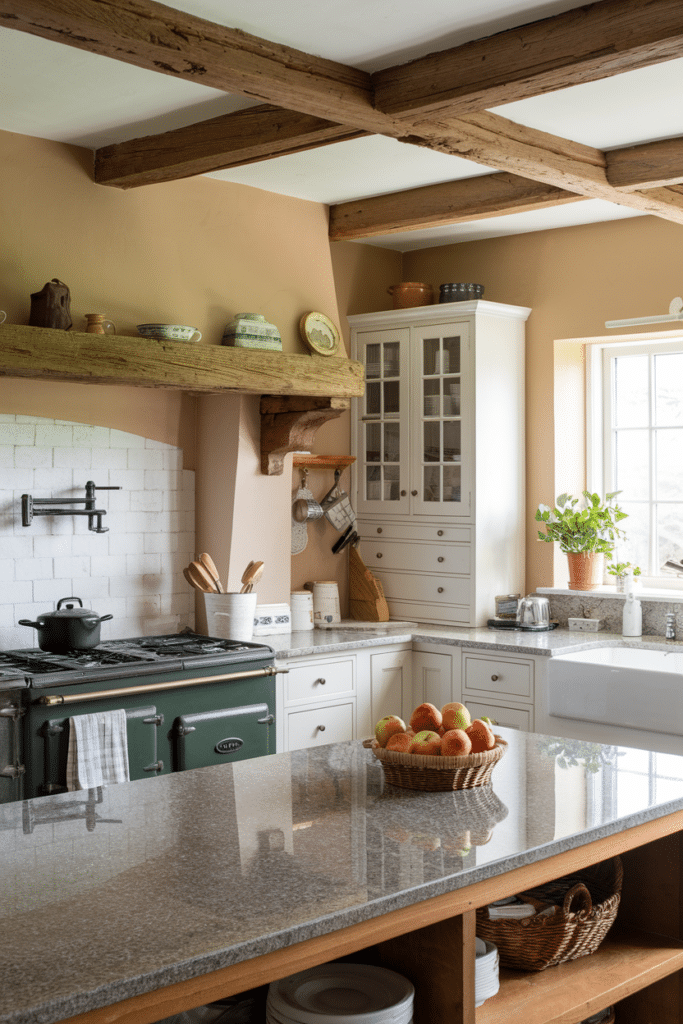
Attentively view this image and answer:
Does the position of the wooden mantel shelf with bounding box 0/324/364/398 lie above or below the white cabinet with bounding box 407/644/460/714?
above

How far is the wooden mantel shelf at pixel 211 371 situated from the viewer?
155 inches

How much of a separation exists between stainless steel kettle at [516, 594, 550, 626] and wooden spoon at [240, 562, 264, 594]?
4.37ft

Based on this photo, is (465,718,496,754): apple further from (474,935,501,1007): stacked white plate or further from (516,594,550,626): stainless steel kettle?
(516,594,550,626): stainless steel kettle

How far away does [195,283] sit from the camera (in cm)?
464

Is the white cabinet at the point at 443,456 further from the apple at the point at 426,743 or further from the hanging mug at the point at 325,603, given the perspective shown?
the apple at the point at 426,743

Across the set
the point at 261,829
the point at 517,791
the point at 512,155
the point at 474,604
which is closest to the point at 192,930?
the point at 261,829

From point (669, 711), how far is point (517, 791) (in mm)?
2122

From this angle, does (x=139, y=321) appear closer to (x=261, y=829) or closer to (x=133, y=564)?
(x=133, y=564)

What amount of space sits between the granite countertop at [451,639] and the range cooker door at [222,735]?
359 millimetres

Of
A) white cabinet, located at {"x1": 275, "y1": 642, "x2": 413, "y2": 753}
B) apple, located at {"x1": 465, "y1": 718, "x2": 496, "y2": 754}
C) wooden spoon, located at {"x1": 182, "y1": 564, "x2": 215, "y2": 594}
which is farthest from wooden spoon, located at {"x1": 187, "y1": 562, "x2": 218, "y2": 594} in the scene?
apple, located at {"x1": 465, "y1": 718, "x2": 496, "y2": 754}

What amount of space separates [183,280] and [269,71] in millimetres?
1671

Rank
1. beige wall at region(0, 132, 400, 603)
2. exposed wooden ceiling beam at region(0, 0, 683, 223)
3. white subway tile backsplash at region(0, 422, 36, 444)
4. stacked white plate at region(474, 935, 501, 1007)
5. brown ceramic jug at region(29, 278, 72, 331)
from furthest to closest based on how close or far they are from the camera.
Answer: white subway tile backsplash at region(0, 422, 36, 444) → beige wall at region(0, 132, 400, 603) → brown ceramic jug at region(29, 278, 72, 331) → exposed wooden ceiling beam at region(0, 0, 683, 223) → stacked white plate at region(474, 935, 501, 1007)

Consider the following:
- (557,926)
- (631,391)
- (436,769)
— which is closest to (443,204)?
(631,391)

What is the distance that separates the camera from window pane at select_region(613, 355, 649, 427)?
557cm
